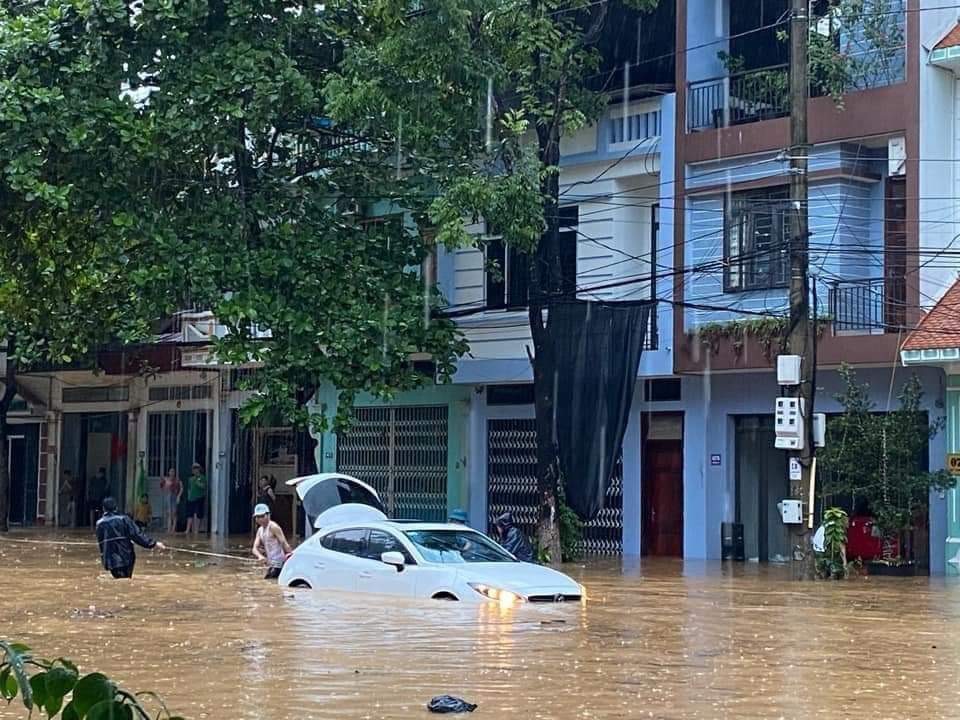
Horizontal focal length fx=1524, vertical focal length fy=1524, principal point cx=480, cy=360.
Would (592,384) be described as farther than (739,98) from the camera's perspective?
No

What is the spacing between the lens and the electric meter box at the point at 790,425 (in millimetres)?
21562

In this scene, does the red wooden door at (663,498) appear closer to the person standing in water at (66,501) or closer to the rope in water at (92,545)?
the rope in water at (92,545)

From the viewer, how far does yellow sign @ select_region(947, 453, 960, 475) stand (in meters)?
22.8

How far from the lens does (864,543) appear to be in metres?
23.5

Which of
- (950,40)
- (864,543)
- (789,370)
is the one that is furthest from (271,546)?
(950,40)

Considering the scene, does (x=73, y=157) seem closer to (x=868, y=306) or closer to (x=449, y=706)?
(x=868, y=306)

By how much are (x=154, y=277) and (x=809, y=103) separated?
422 inches

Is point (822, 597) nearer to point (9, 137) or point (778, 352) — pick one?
point (778, 352)

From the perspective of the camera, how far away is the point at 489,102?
78.0 ft

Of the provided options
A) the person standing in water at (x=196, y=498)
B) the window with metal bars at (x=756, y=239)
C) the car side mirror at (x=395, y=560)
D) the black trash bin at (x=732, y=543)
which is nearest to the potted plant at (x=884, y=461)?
the window with metal bars at (x=756, y=239)

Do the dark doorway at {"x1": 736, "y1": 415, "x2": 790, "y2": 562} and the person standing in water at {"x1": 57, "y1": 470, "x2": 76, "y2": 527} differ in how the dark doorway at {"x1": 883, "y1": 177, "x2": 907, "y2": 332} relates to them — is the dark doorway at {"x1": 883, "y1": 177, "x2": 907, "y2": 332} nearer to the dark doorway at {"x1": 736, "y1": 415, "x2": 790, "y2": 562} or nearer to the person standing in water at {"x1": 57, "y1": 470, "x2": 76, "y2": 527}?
the dark doorway at {"x1": 736, "y1": 415, "x2": 790, "y2": 562}

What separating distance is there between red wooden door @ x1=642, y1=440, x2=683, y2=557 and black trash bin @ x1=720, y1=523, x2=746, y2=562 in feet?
3.65

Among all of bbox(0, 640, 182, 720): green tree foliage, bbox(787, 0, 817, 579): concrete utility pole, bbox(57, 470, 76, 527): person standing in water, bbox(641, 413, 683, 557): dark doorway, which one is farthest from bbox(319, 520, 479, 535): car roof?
bbox(57, 470, 76, 527): person standing in water

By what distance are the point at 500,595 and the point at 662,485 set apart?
11703 millimetres
